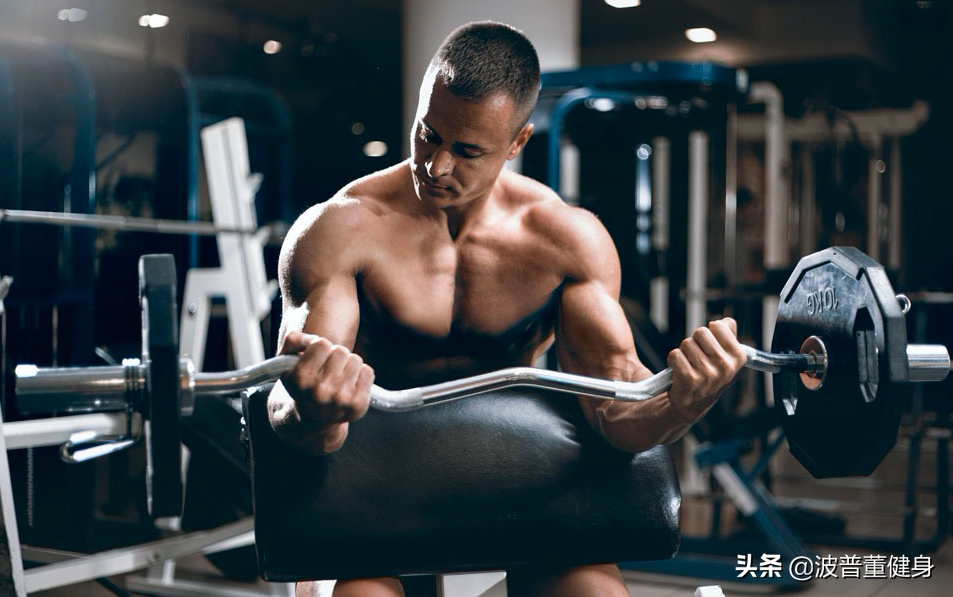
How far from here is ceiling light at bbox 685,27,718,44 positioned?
301 inches

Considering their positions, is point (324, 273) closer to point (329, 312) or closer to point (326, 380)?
point (329, 312)

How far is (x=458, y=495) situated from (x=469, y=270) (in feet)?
1.20

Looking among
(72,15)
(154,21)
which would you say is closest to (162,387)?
(72,15)

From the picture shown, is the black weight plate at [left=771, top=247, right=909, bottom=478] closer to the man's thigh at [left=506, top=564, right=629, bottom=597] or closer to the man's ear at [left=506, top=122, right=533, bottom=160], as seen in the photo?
the man's thigh at [left=506, top=564, right=629, bottom=597]

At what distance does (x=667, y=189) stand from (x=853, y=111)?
6.46 feet

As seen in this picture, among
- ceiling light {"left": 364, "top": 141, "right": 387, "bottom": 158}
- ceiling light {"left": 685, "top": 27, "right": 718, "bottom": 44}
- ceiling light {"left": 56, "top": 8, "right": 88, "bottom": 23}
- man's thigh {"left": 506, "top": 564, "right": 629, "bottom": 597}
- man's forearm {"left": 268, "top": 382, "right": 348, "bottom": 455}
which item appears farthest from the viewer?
ceiling light {"left": 685, "top": 27, "right": 718, "bottom": 44}

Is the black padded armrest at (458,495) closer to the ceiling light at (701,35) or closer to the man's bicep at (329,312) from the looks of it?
the man's bicep at (329,312)

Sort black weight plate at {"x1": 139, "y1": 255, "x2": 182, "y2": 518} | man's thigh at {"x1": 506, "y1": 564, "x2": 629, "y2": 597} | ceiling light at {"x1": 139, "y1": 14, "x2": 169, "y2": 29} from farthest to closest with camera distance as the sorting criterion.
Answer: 1. ceiling light at {"x1": 139, "y1": 14, "x2": 169, "y2": 29}
2. man's thigh at {"x1": 506, "y1": 564, "x2": 629, "y2": 597}
3. black weight plate at {"x1": 139, "y1": 255, "x2": 182, "y2": 518}

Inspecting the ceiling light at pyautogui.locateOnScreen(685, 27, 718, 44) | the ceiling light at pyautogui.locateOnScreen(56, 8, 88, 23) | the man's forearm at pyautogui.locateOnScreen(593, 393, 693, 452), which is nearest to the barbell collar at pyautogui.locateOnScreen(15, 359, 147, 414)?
the man's forearm at pyautogui.locateOnScreen(593, 393, 693, 452)

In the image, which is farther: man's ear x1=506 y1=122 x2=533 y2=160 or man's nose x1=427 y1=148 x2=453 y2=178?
man's ear x1=506 y1=122 x2=533 y2=160

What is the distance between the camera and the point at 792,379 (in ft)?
4.66

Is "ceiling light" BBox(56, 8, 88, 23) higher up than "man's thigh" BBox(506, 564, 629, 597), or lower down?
higher up

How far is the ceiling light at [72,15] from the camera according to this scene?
4375 mm

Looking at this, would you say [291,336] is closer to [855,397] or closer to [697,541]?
[855,397]
